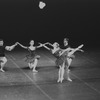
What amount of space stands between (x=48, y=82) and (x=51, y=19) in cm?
1109

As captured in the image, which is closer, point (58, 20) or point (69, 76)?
point (69, 76)

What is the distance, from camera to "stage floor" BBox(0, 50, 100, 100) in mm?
10794

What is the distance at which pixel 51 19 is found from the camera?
22953 mm

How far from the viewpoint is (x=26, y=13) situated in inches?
895

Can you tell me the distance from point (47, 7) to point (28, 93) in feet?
40.7

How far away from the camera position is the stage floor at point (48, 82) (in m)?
10.8

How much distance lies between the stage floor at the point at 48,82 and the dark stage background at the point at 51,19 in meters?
6.29

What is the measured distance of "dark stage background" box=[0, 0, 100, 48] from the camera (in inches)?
882

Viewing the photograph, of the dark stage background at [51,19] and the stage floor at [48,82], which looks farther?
the dark stage background at [51,19]

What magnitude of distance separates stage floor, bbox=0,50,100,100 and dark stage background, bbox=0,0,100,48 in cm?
629

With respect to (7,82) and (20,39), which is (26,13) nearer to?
(20,39)

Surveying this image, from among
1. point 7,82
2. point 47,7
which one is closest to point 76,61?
point 7,82

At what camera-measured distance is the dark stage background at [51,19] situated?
22406 mm

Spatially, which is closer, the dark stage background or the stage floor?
the stage floor
